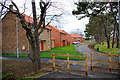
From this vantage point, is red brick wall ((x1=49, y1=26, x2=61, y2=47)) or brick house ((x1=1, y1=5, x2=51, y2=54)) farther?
red brick wall ((x1=49, y1=26, x2=61, y2=47))

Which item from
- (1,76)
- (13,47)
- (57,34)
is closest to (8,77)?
(1,76)

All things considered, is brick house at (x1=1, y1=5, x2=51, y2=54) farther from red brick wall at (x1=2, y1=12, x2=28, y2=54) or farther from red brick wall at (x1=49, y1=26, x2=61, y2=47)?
red brick wall at (x1=49, y1=26, x2=61, y2=47)

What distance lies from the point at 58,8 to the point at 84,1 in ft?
34.1

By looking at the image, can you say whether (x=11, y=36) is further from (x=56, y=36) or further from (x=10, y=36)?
(x=56, y=36)

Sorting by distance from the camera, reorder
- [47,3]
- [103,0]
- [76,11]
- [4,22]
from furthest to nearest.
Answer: [4,22] → [76,11] → [103,0] → [47,3]

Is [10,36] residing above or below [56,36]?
below

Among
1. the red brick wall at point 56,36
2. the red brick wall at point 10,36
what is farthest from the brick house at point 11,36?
the red brick wall at point 56,36

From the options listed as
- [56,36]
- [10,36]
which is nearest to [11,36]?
[10,36]

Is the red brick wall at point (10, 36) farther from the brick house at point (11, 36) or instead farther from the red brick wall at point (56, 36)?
the red brick wall at point (56, 36)

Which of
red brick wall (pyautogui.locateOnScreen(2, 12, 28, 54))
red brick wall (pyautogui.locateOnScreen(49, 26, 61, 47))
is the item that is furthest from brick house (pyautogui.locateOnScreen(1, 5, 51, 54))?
red brick wall (pyautogui.locateOnScreen(49, 26, 61, 47))

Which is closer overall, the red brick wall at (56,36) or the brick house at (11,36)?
the brick house at (11,36)

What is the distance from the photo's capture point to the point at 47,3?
718 centimetres

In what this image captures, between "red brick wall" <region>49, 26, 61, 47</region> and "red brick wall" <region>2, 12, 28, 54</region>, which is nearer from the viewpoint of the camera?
"red brick wall" <region>2, 12, 28, 54</region>

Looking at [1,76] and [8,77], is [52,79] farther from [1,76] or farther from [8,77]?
[1,76]
